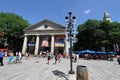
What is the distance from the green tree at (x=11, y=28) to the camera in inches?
2116

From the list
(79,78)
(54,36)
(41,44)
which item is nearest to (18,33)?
(41,44)

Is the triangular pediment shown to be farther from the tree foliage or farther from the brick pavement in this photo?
the brick pavement

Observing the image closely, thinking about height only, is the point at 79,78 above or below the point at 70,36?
below

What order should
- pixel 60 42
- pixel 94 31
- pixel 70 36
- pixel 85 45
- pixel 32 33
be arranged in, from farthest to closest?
pixel 85 45, pixel 94 31, pixel 32 33, pixel 60 42, pixel 70 36

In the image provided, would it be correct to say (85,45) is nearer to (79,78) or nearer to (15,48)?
(15,48)

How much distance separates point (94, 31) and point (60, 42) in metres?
13.9

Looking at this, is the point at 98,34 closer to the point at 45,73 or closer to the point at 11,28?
the point at 11,28

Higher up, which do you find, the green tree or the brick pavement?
the green tree

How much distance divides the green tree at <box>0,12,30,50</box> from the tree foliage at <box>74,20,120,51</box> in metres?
21.0

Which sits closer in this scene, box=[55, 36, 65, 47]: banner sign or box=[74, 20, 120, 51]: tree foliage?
box=[55, 36, 65, 47]: banner sign

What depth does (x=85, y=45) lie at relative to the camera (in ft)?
197

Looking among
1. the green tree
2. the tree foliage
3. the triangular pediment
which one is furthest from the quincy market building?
the tree foliage

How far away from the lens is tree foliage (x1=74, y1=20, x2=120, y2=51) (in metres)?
52.6

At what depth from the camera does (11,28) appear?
54.3 m
